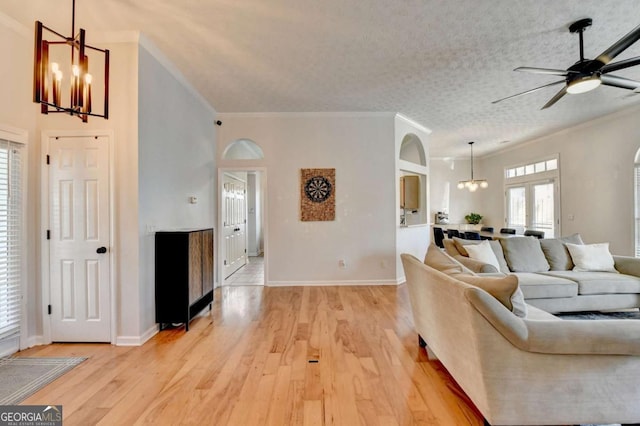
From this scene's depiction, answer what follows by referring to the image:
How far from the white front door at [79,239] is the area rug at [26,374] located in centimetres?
35

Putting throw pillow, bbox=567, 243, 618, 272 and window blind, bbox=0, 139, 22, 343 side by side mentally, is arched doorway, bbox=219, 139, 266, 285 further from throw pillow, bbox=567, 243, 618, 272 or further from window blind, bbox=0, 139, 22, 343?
throw pillow, bbox=567, 243, 618, 272

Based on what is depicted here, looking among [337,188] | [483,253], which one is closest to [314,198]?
[337,188]

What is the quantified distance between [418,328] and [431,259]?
0.67 m

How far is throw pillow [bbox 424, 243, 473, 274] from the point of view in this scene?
88.9 inches

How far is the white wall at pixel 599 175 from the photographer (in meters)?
4.91

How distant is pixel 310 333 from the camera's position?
3.09 metres

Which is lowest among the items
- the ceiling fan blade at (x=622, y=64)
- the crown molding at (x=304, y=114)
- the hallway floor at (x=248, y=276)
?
the hallway floor at (x=248, y=276)

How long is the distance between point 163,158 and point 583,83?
14.2 feet

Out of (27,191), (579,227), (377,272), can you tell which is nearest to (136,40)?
(27,191)

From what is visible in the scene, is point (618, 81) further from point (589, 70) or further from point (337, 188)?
point (337, 188)

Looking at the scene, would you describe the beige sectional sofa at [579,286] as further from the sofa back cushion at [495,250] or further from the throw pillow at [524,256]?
the throw pillow at [524,256]

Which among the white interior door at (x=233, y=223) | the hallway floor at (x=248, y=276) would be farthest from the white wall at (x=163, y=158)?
the hallway floor at (x=248, y=276)

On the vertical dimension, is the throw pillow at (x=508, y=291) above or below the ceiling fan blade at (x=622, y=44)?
below

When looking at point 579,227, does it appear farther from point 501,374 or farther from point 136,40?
point 136,40
